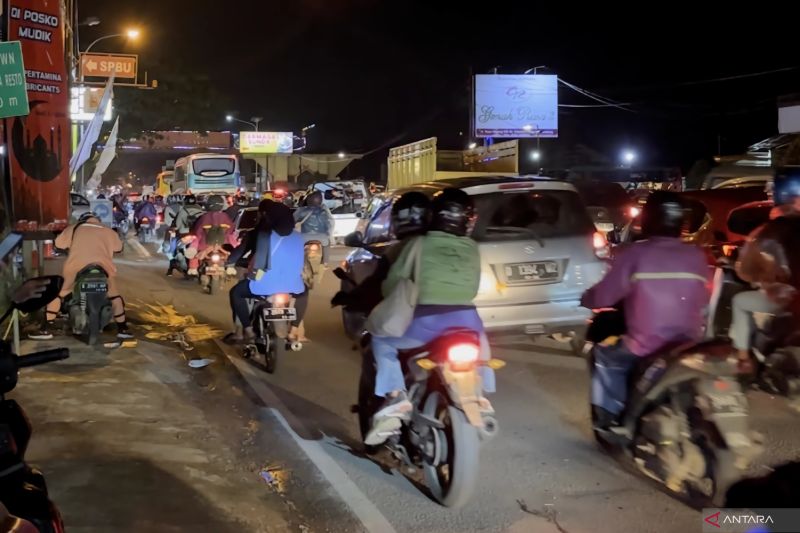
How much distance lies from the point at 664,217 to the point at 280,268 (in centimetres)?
448

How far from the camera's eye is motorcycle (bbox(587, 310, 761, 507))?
439 centimetres

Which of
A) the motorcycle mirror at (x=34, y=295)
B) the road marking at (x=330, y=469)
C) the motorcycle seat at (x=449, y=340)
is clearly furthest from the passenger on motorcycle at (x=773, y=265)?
the motorcycle mirror at (x=34, y=295)

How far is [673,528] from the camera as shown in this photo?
182 inches

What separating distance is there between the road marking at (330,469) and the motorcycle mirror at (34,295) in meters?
2.33

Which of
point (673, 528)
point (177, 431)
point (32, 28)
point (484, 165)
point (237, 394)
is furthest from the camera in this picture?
point (484, 165)

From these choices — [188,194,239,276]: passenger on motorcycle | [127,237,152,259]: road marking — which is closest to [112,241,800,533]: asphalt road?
[188,194,239,276]: passenger on motorcycle

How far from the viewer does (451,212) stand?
17.0 feet

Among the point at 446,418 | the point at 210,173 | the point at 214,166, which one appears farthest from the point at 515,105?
the point at 446,418

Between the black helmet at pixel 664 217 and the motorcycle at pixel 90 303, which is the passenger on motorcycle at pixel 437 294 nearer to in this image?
the black helmet at pixel 664 217

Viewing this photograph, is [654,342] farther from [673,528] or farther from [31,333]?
[31,333]

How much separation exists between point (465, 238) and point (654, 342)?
50.6 inches

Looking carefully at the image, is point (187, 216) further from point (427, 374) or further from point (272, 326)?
point (427, 374)

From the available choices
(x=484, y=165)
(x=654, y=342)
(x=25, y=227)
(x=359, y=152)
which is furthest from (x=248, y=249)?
(x=359, y=152)

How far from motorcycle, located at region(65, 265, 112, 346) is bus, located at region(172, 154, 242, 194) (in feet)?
95.8
